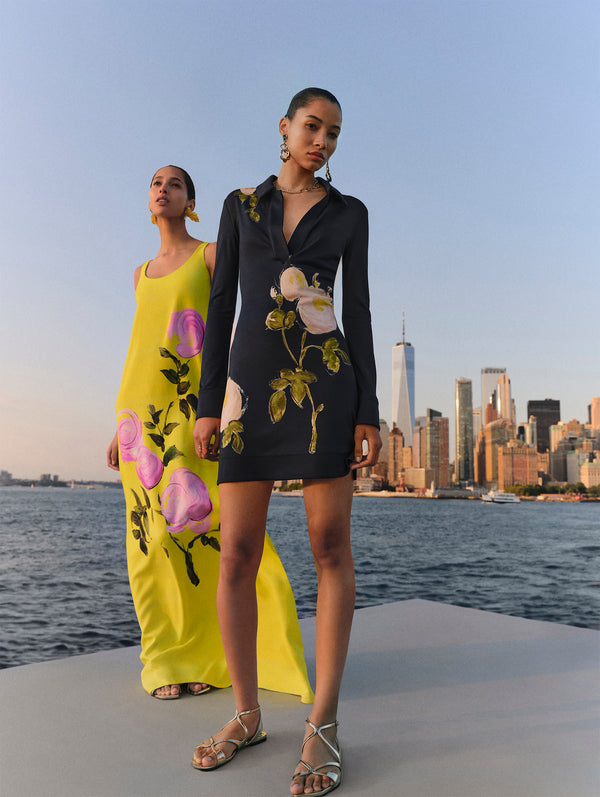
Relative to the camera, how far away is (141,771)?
1.43 m

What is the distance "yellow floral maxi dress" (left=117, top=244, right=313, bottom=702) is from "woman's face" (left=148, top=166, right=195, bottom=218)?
0.20 metres

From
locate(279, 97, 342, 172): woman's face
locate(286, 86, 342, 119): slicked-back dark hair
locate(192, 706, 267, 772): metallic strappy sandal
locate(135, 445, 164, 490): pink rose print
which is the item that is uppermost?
locate(286, 86, 342, 119): slicked-back dark hair

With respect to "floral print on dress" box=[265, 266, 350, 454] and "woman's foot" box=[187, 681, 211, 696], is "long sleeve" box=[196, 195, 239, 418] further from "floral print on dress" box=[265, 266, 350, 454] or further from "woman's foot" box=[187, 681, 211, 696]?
"woman's foot" box=[187, 681, 211, 696]

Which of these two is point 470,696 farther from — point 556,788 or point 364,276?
point 364,276

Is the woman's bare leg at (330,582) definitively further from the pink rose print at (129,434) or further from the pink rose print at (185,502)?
the pink rose print at (129,434)

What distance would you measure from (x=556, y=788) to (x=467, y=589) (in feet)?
111

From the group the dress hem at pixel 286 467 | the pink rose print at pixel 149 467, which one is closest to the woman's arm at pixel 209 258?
the pink rose print at pixel 149 467

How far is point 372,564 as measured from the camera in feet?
118

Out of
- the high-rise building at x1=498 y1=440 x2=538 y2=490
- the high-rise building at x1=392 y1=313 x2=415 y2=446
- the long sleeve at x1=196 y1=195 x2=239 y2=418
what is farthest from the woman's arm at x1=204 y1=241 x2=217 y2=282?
the high-rise building at x1=392 y1=313 x2=415 y2=446

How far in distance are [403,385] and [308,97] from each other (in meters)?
71.8

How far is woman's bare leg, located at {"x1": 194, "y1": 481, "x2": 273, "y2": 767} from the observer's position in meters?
1.51

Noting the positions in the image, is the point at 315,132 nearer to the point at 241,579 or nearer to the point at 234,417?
the point at 234,417

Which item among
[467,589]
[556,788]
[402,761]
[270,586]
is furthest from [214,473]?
[467,589]

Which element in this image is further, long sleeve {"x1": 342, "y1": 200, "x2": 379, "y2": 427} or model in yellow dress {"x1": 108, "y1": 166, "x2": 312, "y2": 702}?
model in yellow dress {"x1": 108, "y1": 166, "x2": 312, "y2": 702}
